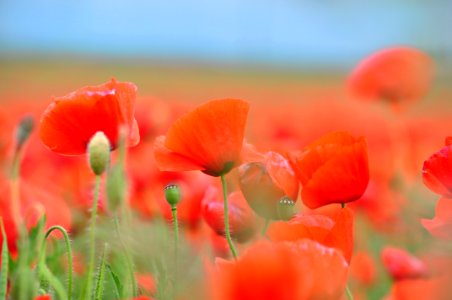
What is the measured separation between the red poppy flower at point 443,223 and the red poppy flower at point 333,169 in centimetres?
4

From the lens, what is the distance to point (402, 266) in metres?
0.78

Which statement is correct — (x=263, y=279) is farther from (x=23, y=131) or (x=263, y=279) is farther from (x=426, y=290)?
(x=23, y=131)

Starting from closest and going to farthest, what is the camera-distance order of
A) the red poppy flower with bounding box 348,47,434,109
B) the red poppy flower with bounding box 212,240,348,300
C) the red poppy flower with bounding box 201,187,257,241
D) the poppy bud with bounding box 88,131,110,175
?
1. the red poppy flower with bounding box 212,240,348,300
2. the poppy bud with bounding box 88,131,110,175
3. the red poppy flower with bounding box 201,187,257,241
4. the red poppy flower with bounding box 348,47,434,109

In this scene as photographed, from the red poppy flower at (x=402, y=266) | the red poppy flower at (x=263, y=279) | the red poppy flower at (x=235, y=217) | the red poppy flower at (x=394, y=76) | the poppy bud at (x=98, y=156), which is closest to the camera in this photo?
the red poppy flower at (x=263, y=279)

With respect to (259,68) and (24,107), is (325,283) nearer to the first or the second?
(24,107)

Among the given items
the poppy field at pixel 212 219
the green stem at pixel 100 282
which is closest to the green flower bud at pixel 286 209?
the poppy field at pixel 212 219

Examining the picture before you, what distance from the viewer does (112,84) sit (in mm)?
558

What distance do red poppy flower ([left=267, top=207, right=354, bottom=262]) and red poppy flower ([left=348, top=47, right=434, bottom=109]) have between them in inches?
30.9

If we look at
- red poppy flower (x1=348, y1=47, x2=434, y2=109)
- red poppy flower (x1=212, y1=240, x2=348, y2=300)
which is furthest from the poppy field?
red poppy flower (x1=348, y1=47, x2=434, y2=109)

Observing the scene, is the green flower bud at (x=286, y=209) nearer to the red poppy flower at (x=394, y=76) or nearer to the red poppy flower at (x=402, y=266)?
the red poppy flower at (x=402, y=266)

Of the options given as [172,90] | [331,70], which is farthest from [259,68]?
[172,90]

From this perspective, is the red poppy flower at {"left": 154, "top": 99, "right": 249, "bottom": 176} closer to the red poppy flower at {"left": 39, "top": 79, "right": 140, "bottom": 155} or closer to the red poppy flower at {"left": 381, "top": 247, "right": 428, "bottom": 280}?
the red poppy flower at {"left": 39, "top": 79, "right": 140, "bottom": 155}

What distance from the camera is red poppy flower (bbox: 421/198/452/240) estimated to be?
1.69 feet

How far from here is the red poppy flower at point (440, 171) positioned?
0.51 m
